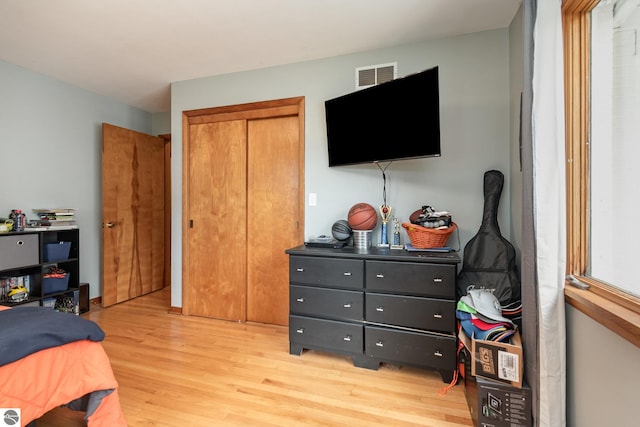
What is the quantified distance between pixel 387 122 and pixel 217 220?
197cm

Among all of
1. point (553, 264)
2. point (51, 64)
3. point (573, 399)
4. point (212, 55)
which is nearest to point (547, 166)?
point (553, 264)

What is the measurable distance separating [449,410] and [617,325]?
42.2 inches

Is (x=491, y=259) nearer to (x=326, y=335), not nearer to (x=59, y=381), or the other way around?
(x=326, y=335)

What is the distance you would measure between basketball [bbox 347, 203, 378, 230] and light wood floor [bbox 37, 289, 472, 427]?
40.0 inches

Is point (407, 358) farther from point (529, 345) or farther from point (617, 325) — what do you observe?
point (617, 325)

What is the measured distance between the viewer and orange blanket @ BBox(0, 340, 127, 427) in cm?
114

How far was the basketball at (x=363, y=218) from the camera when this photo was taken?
92.7 inches

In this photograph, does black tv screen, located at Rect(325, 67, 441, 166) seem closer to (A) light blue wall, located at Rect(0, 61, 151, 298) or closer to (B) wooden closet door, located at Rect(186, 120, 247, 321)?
(B) wooden closet door, located at Rect(186, 120, 247, 321)

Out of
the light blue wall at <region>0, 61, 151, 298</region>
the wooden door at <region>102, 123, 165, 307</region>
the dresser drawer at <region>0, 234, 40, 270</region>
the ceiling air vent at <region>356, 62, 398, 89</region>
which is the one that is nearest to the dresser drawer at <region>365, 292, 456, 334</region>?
the ceiling air vent at <region>356, 62, 398, 89</region>

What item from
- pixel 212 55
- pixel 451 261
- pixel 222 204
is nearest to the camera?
pixel 451 261

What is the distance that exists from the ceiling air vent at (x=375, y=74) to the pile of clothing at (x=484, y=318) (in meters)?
1.73

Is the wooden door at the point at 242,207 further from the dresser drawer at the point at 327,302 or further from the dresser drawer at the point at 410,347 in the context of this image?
the dresser drawer at the point at 410,347

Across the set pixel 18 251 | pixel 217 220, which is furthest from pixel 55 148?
pixel 217 220

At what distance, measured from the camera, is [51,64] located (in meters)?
2.85
